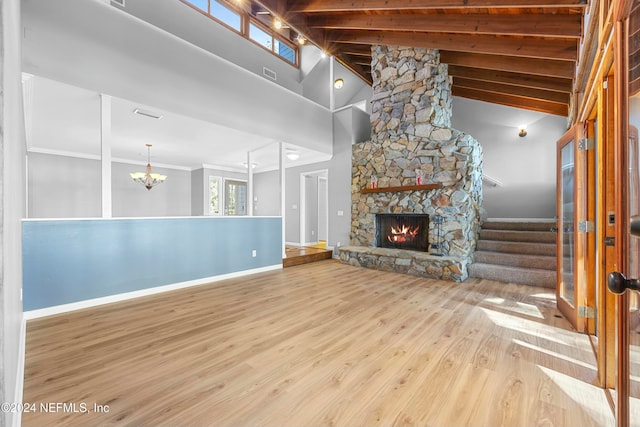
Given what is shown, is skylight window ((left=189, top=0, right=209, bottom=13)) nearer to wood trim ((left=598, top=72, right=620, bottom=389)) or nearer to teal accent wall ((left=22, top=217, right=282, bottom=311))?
teal accent wall ((left=22, top=217, right=282, bottom=311))

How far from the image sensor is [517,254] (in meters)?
4.79

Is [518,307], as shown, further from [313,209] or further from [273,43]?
[273,43]

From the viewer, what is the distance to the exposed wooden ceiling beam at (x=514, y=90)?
17.0ft

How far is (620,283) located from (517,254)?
4756 mm

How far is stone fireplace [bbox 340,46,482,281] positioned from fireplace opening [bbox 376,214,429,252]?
0.04 m

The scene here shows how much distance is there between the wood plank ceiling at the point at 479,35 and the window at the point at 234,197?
490 centimetres

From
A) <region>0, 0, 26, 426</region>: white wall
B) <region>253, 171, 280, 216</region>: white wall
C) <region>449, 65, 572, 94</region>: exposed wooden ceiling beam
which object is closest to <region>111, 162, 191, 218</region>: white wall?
<region>253, 171, 280, 216</region>: white wall

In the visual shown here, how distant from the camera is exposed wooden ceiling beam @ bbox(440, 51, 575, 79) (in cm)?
405

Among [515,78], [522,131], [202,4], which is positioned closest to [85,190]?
[202,4]

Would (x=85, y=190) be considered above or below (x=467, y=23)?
below

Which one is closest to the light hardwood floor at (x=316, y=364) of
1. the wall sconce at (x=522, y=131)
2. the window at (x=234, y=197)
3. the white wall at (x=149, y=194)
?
the wall sconce at (x=522, y=131)

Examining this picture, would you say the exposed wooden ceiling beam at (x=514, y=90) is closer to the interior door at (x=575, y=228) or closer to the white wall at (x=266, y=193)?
the interior door at (x=575, y=228)

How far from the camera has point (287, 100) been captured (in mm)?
5363

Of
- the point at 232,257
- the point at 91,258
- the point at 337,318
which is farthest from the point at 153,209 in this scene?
the point at 337,318
